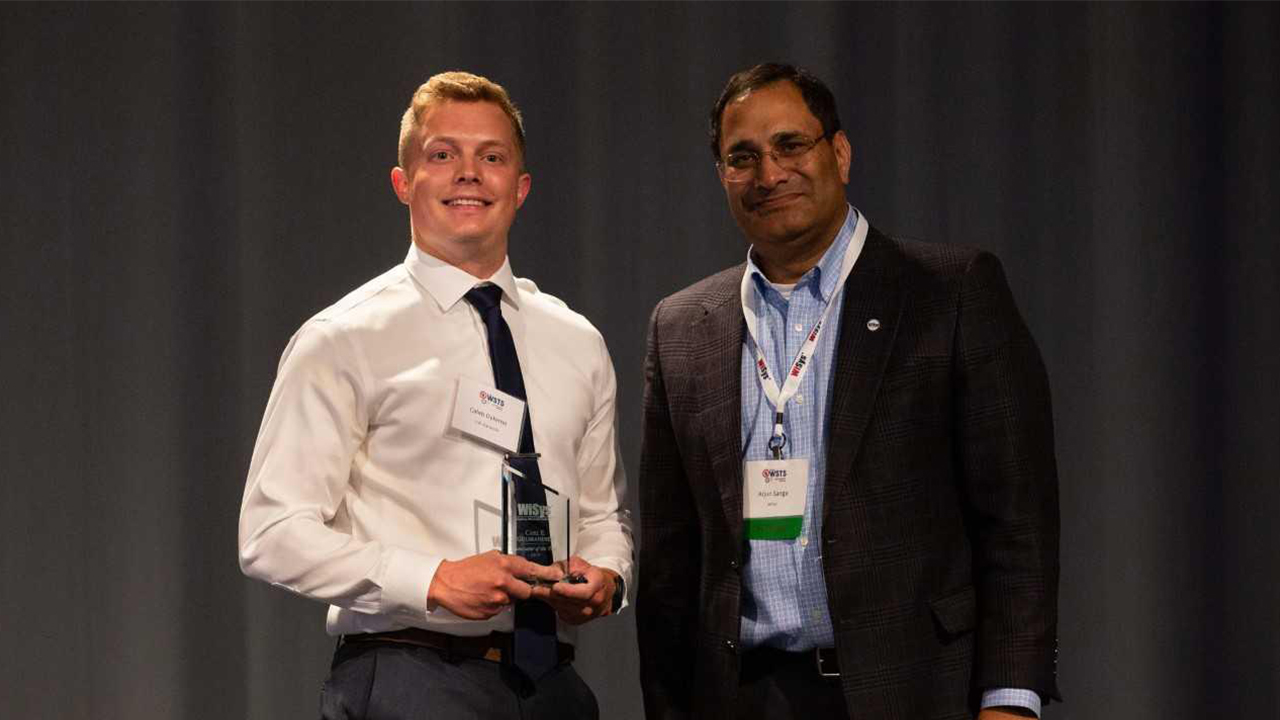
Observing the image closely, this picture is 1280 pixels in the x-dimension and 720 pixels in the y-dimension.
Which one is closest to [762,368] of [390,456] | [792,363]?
[792,363]

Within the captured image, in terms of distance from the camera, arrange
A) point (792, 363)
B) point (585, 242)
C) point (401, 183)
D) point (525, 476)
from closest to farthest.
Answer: point (525, 476)
point (792, 363)
point (401, 183)
point (585, 242)

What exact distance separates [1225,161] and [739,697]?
248cm

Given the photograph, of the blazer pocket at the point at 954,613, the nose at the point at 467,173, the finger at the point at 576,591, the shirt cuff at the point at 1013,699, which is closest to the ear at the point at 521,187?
the nose at the point at 467,173

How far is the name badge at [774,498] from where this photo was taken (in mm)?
2205

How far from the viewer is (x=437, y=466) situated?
2.20 meters

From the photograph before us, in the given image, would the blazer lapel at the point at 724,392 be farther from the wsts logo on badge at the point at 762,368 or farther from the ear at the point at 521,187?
the ear at the point at 521,187

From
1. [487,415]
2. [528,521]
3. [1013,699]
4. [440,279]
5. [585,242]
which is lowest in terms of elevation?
[1013,699]

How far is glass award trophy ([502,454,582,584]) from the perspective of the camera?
2.10 metres

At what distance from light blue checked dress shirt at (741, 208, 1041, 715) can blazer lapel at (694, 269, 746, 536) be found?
2cm

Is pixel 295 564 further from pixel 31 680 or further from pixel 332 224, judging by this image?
pixel 31 680

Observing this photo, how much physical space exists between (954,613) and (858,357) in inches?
17.9

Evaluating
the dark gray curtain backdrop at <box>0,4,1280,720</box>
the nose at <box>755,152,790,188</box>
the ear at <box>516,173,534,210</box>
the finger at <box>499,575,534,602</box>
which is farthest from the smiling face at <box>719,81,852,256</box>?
the dark gray curtain backdrop at <box>0,4,1280,720</box>

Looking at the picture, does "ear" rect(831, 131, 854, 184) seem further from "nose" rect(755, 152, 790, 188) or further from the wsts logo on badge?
the wsts logo on badge

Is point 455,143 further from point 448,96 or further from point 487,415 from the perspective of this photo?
point 487,415
